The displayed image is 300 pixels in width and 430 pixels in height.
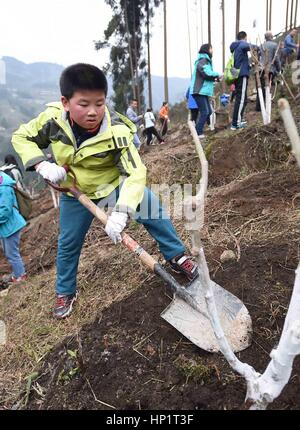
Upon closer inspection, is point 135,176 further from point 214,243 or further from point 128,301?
point 214,243

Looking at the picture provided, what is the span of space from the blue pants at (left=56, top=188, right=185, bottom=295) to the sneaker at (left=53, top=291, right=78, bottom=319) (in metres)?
0.28

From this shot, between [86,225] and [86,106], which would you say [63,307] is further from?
[86,106]

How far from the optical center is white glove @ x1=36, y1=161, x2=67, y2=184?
7.17 ft

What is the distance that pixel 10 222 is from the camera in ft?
14.0

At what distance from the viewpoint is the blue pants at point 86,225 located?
2.48m

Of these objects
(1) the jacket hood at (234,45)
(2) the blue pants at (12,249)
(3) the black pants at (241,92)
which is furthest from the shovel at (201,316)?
(1) the jacket hood at (234,45)

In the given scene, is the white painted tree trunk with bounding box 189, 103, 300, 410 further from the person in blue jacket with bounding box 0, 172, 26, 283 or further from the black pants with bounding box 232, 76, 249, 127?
the black pants with bounding box 232, 76, 249, 127

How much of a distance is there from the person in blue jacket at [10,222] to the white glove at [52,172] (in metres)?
2.11

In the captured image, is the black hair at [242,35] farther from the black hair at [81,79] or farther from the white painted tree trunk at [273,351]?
the white painted tree trunk at [273,351]

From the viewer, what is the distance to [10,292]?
3.90m

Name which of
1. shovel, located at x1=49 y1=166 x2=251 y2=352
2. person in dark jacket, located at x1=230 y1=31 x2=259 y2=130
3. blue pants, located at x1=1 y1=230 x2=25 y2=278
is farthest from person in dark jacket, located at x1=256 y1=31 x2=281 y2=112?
shovel, located at x1=49 y1=166 x2=251 y2=352

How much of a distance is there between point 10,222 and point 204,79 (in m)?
3.68
